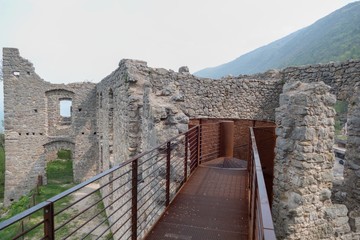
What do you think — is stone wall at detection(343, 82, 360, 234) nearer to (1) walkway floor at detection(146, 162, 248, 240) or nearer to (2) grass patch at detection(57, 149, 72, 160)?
(1) walkway floor at detection(146, 162, 248, 240)

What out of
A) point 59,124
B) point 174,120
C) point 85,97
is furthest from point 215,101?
point 59,124

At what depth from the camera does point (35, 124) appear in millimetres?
15336

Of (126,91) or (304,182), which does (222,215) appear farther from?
A: (126,91)

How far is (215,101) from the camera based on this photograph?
10312 mm

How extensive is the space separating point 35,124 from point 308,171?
14956 millimetres

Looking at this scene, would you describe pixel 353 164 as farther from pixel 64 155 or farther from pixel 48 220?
pixel 64 155

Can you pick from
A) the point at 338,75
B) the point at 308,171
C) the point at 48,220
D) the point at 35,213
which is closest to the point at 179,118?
the point at 308,171

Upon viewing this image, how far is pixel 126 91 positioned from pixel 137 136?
1.36 m

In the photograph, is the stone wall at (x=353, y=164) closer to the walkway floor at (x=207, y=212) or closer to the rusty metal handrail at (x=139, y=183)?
the walkway floor at (x=207, y=212)

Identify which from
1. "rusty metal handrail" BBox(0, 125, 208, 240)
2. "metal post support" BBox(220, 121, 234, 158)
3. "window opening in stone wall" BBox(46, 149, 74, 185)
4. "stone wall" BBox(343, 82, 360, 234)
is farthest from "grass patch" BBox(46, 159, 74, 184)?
"stone wall" BBox(343, 82, 360, 234)

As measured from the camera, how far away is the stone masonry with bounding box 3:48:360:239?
17.4ft

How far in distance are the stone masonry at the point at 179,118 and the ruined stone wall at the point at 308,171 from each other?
0.02 meters

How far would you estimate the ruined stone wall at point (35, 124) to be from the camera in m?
14.9

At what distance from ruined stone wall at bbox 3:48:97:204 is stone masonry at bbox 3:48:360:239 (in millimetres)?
51
